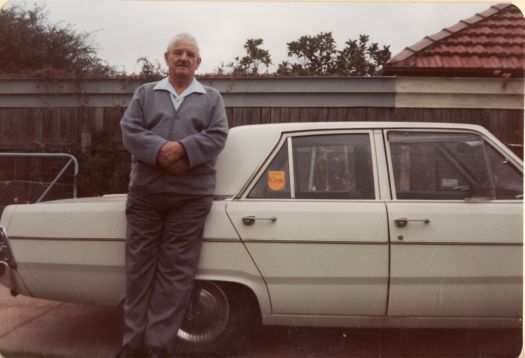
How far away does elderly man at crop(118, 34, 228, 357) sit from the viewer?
8.92 ft

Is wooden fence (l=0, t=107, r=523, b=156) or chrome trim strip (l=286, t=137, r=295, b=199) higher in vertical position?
wooden fence (l=0, t=107, r=523, b=156)

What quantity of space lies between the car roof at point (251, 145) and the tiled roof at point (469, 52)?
1.16m

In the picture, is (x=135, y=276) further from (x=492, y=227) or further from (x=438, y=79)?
(x=438, y=79)

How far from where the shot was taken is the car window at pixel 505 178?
2928mm

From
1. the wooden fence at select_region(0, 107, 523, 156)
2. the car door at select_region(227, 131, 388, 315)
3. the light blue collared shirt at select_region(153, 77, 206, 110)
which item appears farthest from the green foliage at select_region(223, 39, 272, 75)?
the car door at select_region(227, 131, 388, 315)

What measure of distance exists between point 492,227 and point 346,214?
0.88 meters

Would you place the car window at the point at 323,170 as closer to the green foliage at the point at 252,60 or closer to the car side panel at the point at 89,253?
the car side panel at the point at 89,253

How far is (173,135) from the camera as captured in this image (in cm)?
279

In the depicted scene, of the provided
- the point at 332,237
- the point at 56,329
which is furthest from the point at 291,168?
the point at 56,329

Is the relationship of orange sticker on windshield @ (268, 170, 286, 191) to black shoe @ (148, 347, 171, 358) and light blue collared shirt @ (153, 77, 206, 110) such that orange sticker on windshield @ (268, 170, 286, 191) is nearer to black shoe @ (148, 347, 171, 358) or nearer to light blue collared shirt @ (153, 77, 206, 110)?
light blue collared shirt @ (153, 77, 206, 110)

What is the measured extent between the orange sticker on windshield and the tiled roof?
198 cm

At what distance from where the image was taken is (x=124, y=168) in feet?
15.9

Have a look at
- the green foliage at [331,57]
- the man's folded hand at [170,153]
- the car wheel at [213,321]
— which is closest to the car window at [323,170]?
the man's folded hand at [170,153]

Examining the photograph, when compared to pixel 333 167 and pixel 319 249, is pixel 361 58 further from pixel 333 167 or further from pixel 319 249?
pixel 319 249
